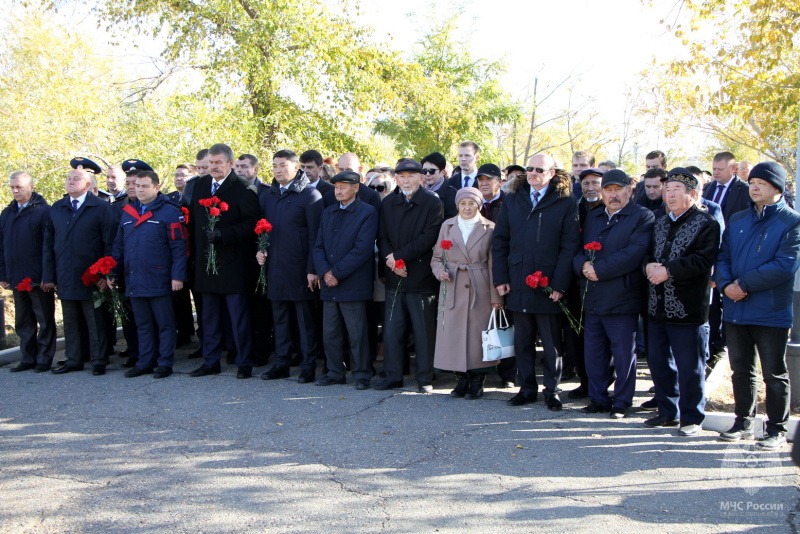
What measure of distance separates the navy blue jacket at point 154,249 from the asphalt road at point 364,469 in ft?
4.91

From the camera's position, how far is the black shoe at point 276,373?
778cm

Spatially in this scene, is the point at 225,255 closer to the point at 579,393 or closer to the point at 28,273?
the point at 28,273

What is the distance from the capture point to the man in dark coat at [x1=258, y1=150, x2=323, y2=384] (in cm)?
772

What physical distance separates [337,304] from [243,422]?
A: 183 cm

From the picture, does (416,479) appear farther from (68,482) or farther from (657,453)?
(68,482)

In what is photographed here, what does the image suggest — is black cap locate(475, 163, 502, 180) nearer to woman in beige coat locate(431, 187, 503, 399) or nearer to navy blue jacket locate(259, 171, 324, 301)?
Answer: woman in beige coat locate(431, 187, 503, 399)

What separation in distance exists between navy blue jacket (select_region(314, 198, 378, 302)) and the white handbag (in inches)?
54.6

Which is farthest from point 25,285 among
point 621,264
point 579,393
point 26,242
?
point 621,264

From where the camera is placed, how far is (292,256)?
25.4ft

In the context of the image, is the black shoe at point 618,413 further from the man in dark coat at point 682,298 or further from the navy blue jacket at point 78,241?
the navy blue jacket at point 78,241

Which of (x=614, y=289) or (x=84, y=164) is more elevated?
(x=84, y=164)

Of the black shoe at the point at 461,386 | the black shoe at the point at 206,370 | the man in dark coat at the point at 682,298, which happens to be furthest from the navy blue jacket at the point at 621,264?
the black shoe at the point at 206,370

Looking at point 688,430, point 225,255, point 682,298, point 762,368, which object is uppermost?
point 225,255

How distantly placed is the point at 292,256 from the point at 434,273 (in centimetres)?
168
